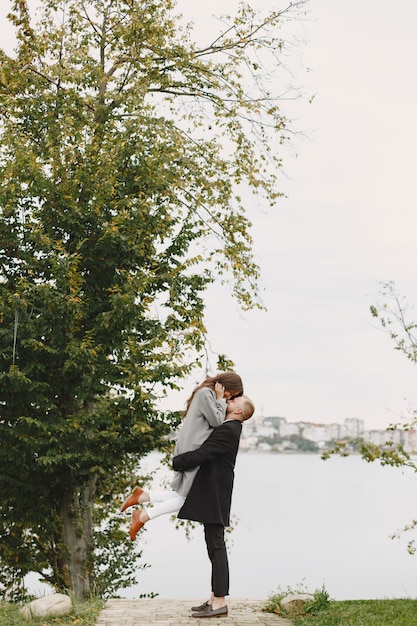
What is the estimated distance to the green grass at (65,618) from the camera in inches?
283

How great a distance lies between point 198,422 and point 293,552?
3847cm

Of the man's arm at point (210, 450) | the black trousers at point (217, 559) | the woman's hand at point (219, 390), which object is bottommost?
the black trousers at point (217, 559)

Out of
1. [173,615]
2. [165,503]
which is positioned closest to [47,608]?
[173,615]

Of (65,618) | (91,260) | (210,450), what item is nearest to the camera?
(210,450)

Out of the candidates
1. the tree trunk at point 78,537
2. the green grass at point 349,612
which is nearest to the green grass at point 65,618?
the green grass at point 349,612

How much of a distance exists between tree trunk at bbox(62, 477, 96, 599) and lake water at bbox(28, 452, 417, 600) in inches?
66.1

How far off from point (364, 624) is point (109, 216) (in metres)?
7.38

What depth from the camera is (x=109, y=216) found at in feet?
42.0

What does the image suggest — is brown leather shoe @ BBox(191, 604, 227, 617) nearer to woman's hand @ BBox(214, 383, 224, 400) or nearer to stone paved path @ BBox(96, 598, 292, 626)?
stone paved path @ BBox(96, 598, 292, 626)

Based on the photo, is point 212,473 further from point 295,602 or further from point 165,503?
point 295,602

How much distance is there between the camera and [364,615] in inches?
296

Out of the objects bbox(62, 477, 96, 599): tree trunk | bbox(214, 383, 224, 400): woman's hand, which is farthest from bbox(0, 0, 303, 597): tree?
bbox(214, 383, 224, 400): woman's hand

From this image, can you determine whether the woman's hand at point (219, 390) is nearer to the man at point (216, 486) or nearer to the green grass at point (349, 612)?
the man at point (216, 486)

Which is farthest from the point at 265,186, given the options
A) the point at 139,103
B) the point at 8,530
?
the point at 8,530
